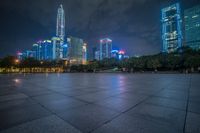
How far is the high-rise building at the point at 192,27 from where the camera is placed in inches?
6353

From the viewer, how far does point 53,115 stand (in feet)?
14.4

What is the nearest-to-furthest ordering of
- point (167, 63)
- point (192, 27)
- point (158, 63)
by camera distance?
point (167, 63)
point (158, 63)
point (192, 27)

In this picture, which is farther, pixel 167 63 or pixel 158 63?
pixel 158 63

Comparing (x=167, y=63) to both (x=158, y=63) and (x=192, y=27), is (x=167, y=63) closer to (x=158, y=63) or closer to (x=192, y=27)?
(x=158, y=63)

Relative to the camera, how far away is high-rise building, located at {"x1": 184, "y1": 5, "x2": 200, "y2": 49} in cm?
16138

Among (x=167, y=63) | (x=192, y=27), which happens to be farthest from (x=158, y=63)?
(x=192, y=27)

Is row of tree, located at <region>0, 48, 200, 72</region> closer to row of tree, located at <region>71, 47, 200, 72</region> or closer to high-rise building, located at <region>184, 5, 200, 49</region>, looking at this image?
row of tree, located at <region>71, 47, 200, 72</region>

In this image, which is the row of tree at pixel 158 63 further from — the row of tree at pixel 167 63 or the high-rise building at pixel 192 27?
the high-rise building at pixel 192 27

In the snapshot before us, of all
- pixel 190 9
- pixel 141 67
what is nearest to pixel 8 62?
pixel 141 67

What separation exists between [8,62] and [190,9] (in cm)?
20990

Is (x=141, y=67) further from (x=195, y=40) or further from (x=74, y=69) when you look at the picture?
(x=195, y=40)

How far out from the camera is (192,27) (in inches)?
6698

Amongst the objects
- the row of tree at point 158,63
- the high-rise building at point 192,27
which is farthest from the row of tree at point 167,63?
the high-rise building at point 192,27

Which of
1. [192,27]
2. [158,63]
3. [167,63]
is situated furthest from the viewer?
[192,27]
